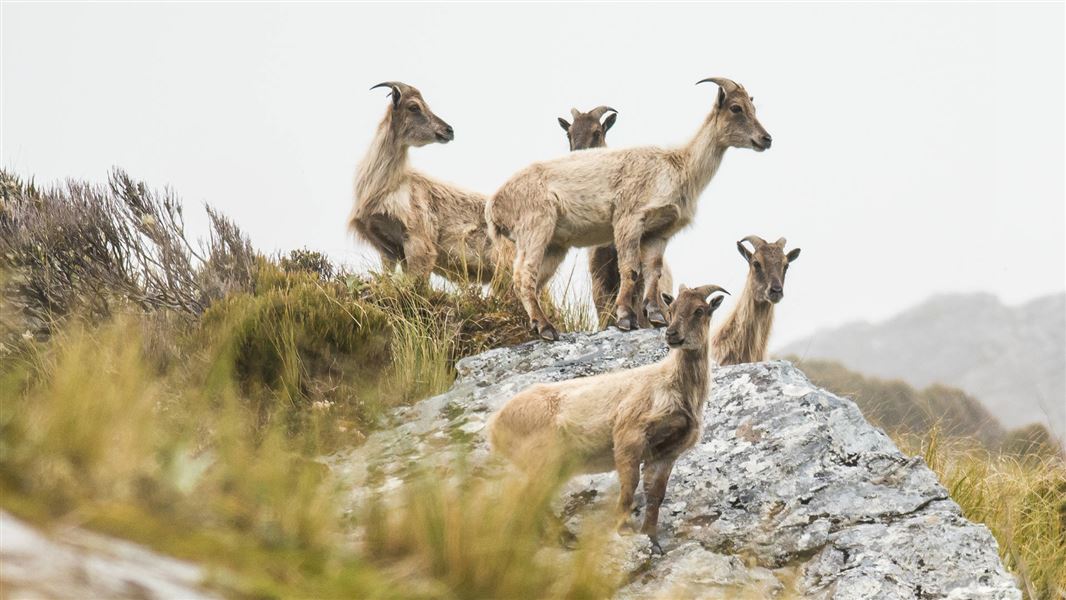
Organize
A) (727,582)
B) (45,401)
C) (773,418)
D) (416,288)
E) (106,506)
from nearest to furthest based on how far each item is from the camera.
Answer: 1. (106,506)
2. (45,401)
3. (727,582)
4. (773,418)
5. (416,288)

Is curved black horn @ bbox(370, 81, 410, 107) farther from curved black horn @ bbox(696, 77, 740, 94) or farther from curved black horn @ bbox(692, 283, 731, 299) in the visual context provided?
curved black horn @ bbox(692, 283, 731, 299)

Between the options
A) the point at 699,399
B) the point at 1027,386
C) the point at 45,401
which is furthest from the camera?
the point at 1027,386

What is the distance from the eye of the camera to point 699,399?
6691 mm

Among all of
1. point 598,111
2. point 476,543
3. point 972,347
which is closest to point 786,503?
point 476,543

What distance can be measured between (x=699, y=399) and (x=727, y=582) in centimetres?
107

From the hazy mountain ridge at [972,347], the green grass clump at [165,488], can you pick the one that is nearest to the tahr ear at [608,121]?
the green grass clump at [165,488]

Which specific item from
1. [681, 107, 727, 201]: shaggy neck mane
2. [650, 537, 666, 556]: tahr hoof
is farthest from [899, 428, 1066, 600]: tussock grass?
[650, 537, 666, 556]: tahr hoof

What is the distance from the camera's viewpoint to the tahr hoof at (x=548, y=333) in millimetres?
9336

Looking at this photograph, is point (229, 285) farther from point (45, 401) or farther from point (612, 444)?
point (45, 401)

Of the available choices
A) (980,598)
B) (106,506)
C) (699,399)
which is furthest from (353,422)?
(106,506)

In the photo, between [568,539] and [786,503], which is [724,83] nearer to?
[786,503]

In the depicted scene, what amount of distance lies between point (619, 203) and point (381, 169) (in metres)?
2.71

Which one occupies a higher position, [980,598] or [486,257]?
[486,257]

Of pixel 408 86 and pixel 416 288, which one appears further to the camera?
pixel 408 86
